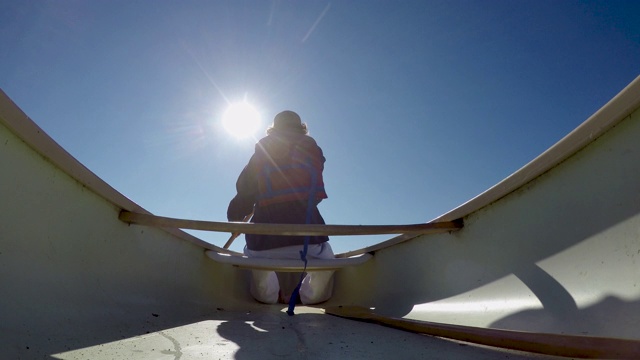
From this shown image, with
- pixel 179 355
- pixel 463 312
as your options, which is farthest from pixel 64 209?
pixel 463 312

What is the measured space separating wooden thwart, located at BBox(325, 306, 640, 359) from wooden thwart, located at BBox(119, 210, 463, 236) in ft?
2.10

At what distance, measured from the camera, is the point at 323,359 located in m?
1.05

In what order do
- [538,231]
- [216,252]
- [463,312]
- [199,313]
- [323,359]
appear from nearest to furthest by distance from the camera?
1. [323,359]
2. [538,231]
3. [463,312]
4. [199,313]
5. [216,252]

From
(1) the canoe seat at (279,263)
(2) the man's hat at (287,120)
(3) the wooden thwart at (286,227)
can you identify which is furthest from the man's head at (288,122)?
(3) the wooden thwart at (286,227)

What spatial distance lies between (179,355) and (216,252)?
1.62m

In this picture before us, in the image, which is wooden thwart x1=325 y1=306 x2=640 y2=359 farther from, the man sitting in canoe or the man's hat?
the man's hat

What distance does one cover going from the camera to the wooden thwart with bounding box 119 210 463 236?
1.89m

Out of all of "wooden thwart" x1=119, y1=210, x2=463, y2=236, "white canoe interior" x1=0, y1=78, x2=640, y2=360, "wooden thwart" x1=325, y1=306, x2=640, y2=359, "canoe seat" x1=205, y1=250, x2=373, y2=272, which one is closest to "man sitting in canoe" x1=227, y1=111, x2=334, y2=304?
"canoe seat" x1=205, y1=250, x2=373, y2=272

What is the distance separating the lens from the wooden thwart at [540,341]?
2.78 feet

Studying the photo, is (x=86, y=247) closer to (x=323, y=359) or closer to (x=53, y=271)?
(x=53, y=271)

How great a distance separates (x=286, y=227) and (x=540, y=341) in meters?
1.25

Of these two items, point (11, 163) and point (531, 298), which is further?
point (531, 298)

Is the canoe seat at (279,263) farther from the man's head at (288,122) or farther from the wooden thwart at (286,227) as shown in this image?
the man's head at (288,122)

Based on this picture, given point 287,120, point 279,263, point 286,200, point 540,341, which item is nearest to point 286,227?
point 279,263
